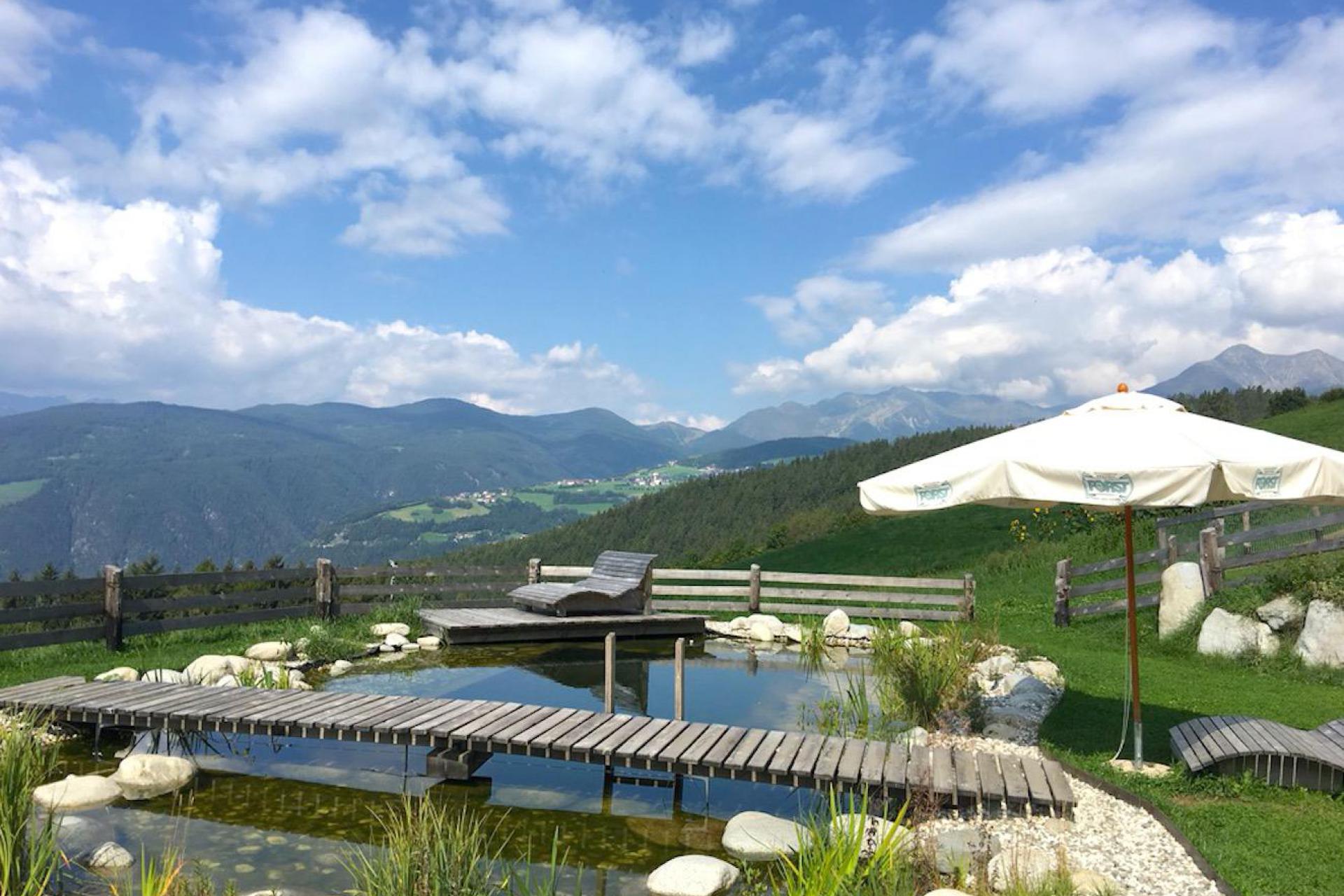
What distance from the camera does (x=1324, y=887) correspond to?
16.0 ft

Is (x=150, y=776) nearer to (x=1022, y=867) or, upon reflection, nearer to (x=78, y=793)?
(x=78, y=793)

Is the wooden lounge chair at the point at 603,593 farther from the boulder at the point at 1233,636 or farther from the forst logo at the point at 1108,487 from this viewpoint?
the forst logo at the point at 1108,487

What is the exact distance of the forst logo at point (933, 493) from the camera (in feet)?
20.8

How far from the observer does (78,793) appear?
6.57 meters

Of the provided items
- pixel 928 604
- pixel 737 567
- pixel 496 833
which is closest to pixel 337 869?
pixel 496 833

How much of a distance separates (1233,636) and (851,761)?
7.44 m

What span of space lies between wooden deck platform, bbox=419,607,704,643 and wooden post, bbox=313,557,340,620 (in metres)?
1.53

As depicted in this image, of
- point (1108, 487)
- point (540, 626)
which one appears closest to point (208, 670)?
point (540, 626)

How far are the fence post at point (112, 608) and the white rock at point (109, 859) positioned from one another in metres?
7.41

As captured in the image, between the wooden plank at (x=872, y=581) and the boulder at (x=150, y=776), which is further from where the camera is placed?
the wooden plank at (x=872, y=581)

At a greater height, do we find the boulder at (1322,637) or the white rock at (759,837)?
the boulder at (1322,637)

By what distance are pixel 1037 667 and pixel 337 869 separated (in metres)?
8.88

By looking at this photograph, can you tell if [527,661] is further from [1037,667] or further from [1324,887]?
[1324,887]

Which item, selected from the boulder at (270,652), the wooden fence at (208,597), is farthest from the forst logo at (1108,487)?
the wooden fence at (208,597)
